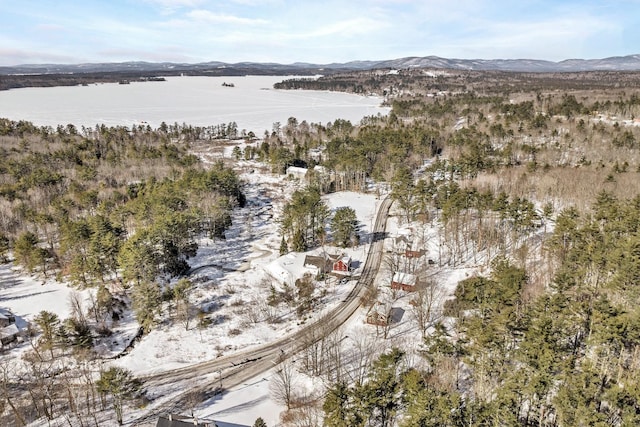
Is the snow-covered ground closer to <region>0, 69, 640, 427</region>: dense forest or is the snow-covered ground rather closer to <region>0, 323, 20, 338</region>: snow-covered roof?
<region>0, 323, 20, 338</region>: snow-covered roof

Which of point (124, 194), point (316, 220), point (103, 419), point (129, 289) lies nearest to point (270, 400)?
Result: point (103, 419)

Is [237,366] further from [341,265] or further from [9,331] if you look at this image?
[9,331]

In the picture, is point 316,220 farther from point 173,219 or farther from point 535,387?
point 535,387

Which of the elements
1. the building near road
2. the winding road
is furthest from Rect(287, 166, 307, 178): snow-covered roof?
the building near road

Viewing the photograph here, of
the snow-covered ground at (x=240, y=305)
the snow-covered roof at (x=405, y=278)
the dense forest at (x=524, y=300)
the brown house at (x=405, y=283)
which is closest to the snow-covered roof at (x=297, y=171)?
the dense forest at (x=524, y=300)

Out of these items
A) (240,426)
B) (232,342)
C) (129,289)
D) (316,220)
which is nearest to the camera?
(240,426)

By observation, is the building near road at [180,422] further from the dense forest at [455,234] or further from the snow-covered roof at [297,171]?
the snow-covered roof at [297,171]
